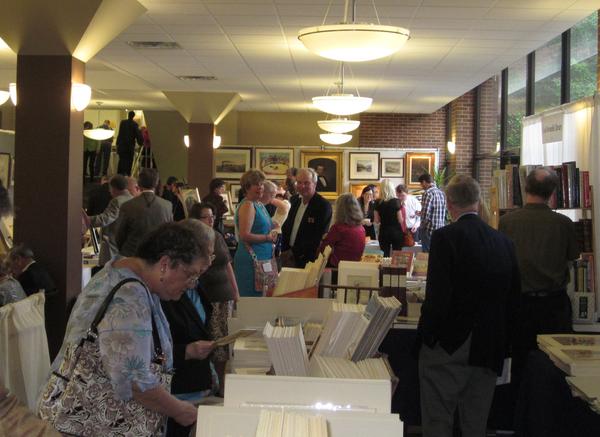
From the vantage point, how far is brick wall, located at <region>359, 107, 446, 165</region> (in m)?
18.7

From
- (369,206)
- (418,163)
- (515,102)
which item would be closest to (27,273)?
(369,206)

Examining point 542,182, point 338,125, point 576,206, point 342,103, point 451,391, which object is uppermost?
point 338,125

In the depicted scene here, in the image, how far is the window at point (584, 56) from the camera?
31.5 ft

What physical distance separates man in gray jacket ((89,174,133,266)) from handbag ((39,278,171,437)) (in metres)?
5.77

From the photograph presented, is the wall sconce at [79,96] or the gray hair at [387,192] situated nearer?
Answer: the wall sconce at [79,96]

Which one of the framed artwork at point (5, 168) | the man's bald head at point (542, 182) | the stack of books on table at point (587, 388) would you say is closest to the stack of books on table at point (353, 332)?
the stack of books on table at point (587, 388)

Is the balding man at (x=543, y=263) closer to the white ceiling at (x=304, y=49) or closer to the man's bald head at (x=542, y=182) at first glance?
the man's bald head at (x=542, y=182)

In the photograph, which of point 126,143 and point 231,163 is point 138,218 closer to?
point 231,163

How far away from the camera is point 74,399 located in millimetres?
2549

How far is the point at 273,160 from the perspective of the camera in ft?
58.7

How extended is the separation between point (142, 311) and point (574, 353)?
1749mm

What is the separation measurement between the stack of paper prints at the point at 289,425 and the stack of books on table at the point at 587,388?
55.7 inches

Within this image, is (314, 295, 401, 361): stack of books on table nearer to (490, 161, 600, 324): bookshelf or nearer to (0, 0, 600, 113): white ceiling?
(490, 161, 600, 324): bookshelf

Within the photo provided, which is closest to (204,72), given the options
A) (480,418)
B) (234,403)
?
(480,418)
